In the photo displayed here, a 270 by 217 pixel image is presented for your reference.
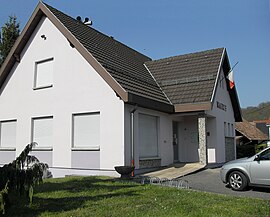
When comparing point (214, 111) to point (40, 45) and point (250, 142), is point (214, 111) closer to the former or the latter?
point (40, 45)

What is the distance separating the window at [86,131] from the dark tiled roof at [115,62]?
209 centimetres

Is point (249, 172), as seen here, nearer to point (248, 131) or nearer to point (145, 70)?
point (145, 70)

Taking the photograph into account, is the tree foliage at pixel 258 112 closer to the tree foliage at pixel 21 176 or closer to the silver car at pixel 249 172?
the silver car at pixel 249 172

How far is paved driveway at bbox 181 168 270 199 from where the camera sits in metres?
9.57

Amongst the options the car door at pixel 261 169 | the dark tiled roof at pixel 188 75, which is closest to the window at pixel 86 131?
the dark tiled roof at pixel 188 75

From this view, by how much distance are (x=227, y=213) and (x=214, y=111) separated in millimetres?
11383

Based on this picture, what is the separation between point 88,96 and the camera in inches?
571

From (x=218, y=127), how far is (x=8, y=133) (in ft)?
39.8

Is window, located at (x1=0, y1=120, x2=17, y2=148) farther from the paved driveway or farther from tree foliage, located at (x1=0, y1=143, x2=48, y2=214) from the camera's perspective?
tree foliage, located at (x1=0, y1=143, x2=48, y2=214)

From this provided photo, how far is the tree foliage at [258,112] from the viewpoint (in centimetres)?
5536

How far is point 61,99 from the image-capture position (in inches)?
613

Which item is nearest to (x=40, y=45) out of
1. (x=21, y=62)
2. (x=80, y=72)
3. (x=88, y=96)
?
(x=21, y=62)

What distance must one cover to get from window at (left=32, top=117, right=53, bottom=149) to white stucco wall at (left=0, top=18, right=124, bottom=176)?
11.3 inches

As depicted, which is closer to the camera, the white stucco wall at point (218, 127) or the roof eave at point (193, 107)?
the roof eave at point (193, 107)
